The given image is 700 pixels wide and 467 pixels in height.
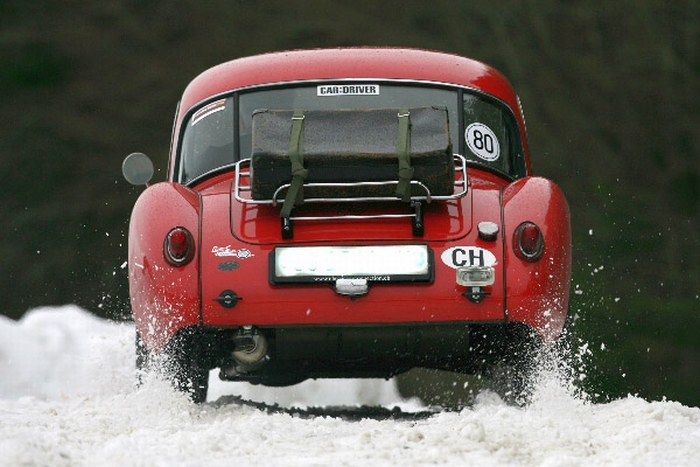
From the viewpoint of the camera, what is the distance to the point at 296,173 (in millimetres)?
7410

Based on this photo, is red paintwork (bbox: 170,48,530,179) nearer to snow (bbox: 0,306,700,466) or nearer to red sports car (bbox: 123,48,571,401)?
red sports car (bbox: 123,48,571,401)

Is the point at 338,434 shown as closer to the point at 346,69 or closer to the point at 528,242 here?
the point at 528,242

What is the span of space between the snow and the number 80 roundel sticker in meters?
1.34

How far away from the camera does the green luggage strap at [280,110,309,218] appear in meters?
7.40

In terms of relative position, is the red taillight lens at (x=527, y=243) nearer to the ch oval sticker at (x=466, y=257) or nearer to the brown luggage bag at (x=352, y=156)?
the ch oval sticker at (x=466, y=257)

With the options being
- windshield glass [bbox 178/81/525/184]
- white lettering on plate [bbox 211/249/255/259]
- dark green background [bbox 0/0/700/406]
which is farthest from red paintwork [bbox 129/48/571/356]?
dark green background [bbox 0/0/700/406]

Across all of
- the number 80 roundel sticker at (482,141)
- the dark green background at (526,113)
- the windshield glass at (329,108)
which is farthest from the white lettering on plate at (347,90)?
the dark green background at (526,113)

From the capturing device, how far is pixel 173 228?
767 cm

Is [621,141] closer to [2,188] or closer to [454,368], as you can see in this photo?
[2,188]

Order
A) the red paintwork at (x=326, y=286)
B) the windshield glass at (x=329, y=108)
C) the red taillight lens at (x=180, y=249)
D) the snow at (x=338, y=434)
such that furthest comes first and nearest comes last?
the windshield glass at (x=329, y=108) < the red taillight lens at (x=180, y=249) < the red paintwork at (x=326, y=286) < the snow at (x=338, y=434)

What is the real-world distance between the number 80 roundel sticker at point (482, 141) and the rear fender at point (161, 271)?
165 cm

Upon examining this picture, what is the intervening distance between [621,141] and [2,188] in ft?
27.5

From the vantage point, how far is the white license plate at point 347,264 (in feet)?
24.7

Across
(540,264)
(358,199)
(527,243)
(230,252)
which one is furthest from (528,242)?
(230,252)
